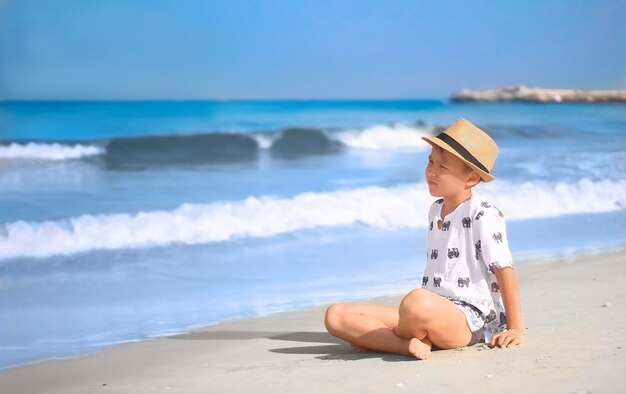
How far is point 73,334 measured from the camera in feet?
10.0

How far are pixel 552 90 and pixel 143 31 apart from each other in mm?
4231

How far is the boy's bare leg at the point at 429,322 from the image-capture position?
2.29m

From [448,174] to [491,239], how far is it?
189 millimetres

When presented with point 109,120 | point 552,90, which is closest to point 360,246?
point 109,120

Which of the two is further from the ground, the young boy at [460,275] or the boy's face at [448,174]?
the boy's face at [448,174]

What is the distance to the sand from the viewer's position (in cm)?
207

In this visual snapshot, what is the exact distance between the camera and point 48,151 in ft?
28.8

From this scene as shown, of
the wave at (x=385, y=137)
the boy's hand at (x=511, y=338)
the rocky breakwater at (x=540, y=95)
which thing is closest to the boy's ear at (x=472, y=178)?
the boy's hand at (x=511, y=338)

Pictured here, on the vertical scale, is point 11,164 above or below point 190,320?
above

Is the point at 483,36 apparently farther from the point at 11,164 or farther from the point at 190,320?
the point at 190,320

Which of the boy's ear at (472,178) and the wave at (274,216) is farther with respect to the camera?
the wave at (274,216)

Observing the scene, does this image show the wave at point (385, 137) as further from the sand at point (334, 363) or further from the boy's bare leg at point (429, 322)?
the boy's bare leg at point (429, 322)

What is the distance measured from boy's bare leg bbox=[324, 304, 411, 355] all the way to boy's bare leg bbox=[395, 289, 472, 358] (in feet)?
0.14

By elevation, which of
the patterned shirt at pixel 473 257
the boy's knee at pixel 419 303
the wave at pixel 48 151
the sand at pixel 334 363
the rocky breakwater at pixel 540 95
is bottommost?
the sand at pixel 334 363
